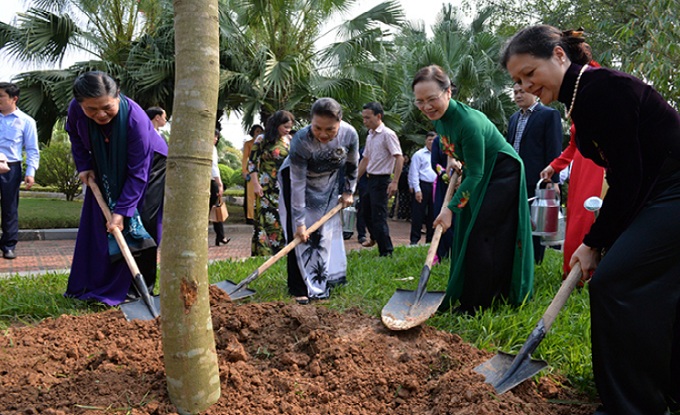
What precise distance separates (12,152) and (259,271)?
420 centimetres

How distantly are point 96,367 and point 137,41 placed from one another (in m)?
11.5

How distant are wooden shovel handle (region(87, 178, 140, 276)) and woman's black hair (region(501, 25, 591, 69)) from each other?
2.69 meters

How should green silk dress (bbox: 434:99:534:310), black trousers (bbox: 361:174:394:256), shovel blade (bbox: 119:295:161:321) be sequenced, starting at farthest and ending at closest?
black trousers (bbox: 361:174:394:256), green silk dress (bbox: 434:99:534:310), shovel blade (bbox: 119:295:161:321)

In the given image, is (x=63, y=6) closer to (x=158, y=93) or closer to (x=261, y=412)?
(x=158, y=93)

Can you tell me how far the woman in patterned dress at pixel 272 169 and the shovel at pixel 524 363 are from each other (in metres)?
3.61

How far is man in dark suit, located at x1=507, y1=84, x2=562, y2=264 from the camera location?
4.97 meters

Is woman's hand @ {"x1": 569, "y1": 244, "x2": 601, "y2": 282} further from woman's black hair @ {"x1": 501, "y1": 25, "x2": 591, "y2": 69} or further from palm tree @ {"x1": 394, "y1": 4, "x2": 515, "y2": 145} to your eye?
palm tree @ {"x1": 394, "y1": 4, "x2": 515, "y2": 145}

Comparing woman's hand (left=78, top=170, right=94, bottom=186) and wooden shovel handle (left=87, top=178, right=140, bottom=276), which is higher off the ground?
woman's hand (left=78, top=170, right=94, bottom=186)

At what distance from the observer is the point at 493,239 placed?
3479 mm

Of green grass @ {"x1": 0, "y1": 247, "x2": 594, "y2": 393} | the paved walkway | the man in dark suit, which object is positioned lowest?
the paved walkway

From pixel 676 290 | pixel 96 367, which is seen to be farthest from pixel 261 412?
pixel 676 290

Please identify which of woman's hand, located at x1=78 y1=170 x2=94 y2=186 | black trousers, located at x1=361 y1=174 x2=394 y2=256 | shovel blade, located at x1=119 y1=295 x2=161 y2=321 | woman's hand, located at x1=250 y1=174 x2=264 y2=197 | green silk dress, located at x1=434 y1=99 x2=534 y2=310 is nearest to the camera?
shovel blade, located at x1=119 y1=295 x2=161 y2=321

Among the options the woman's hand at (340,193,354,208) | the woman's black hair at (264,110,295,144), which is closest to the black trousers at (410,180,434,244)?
the woman's black hair at (264,110,295,144)

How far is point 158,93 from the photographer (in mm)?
11523
